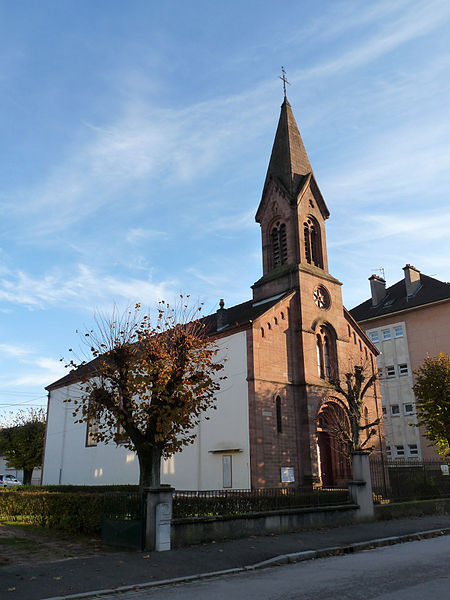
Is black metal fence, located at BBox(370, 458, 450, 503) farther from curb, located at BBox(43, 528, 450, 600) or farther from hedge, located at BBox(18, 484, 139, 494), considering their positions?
hedge, located at BBox(18, 484, 139, 494)

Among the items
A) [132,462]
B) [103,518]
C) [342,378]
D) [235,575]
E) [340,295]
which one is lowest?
[235,575]

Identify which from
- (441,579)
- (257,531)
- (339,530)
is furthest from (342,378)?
(441,579)

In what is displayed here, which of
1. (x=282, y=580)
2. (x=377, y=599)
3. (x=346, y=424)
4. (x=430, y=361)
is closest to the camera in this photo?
(x=377, y=599)

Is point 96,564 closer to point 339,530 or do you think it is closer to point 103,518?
point 103,518

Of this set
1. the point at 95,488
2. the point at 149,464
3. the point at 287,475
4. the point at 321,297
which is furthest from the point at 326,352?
the point at 149,464

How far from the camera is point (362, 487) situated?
19547mm

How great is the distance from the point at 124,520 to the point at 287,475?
42.6 feet

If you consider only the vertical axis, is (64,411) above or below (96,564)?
above

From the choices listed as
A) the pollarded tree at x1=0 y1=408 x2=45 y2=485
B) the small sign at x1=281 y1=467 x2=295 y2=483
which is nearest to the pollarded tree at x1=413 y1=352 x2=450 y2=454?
the small sign at x1=281 y1=467 x2=295 y2=483

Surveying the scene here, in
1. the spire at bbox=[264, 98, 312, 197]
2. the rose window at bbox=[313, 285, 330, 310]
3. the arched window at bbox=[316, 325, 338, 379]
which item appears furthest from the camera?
the spire at bbox=[264, 98, 312, 197]

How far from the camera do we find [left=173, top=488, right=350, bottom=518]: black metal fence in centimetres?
1482

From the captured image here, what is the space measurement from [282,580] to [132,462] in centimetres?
2420

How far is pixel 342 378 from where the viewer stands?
29.6 m

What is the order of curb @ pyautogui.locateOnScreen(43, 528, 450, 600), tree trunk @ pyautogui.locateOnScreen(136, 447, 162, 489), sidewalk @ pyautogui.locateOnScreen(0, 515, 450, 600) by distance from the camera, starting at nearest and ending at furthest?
1. curb @ pyautogui.locateOnScreen(43, 528, 450, 600)
2. sidewalk @ pyautogui.locateOnScreen(0, 515, 450, 600)
3. tree trunk @ pyautogui.locateOnScreen(136, 447, 162, 489)
